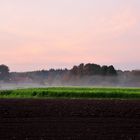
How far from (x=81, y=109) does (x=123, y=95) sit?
2556 centimetres

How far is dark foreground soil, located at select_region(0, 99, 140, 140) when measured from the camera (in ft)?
65.0

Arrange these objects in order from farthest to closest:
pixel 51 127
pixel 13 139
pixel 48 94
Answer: pixel 48 94, pixel 51 127, pixel 13 139

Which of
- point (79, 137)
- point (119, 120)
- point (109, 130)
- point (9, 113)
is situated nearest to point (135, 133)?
point (109, 130)

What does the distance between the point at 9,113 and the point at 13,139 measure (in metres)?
11.1

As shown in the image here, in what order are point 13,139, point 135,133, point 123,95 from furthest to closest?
point 123,95 < point 135,133 < point 13,139

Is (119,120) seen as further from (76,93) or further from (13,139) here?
(76,93)

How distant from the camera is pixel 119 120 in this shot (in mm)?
26516

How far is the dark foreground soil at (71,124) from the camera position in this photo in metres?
19.8

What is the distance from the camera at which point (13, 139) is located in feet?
61.6

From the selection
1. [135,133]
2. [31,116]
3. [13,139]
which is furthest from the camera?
[31,116]

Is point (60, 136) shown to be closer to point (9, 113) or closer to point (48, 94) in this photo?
point (9, 113)

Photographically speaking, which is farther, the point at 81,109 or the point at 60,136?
the point at 81,109

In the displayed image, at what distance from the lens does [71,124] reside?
944 inches

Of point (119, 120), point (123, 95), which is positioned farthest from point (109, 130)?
point (123, 95)
